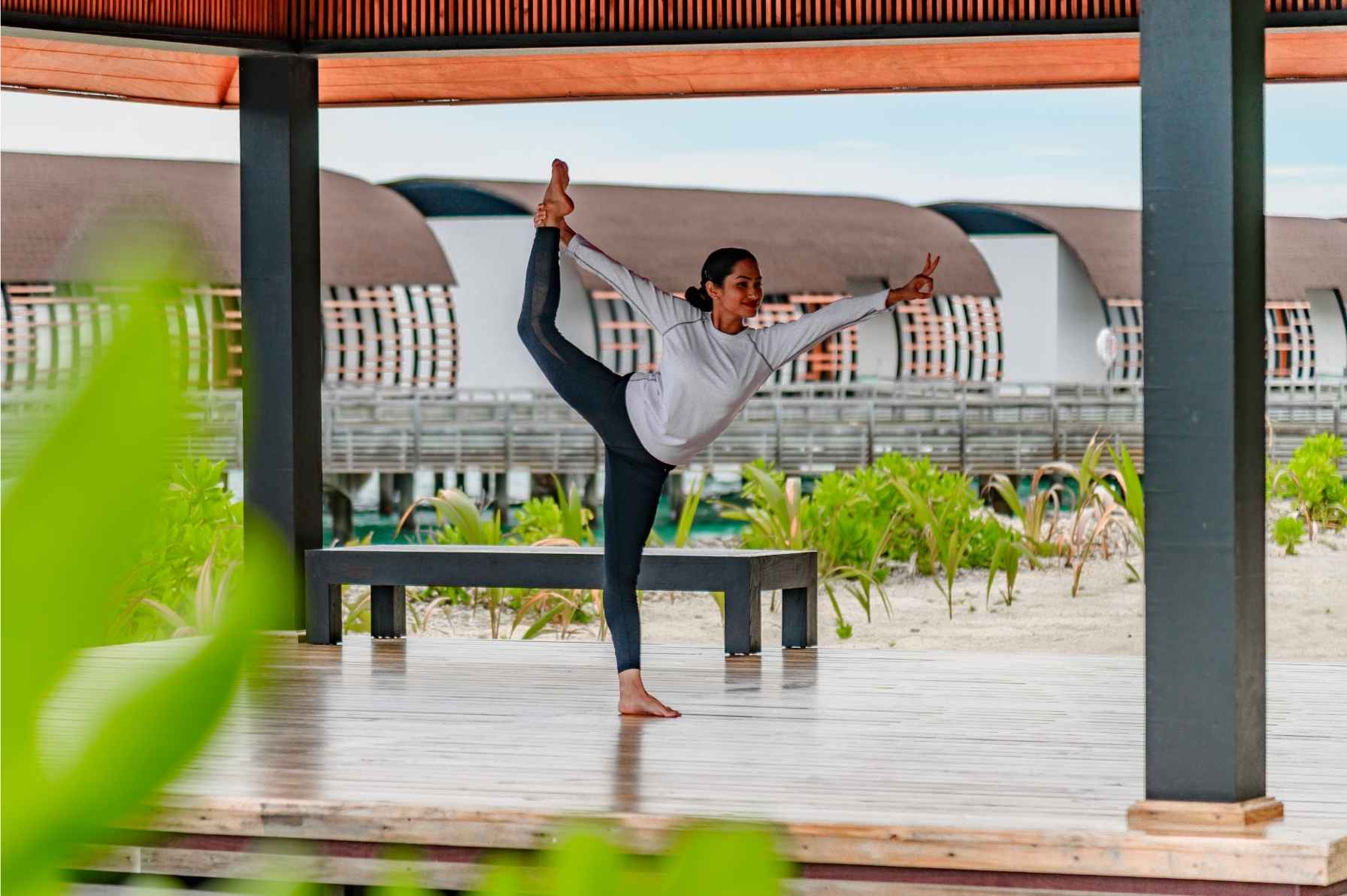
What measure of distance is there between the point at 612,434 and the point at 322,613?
2290 millimetres

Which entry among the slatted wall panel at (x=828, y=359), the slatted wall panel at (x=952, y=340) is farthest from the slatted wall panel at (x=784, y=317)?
the slatted wall panel at (x=952, y=340)

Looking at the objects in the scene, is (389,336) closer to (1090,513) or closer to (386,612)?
(1090,513)

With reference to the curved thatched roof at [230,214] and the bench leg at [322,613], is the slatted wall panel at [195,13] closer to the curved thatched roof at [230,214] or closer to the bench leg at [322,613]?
the bench leg at [322,613]

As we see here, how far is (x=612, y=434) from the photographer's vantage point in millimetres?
5137

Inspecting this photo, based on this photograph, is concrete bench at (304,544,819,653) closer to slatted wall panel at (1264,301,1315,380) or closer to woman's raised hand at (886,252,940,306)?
woman's raised hand at (886,252,940,306)

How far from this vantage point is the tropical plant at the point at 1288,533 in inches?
593

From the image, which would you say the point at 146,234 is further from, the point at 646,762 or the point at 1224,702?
the point at 646,762

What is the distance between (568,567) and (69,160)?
87.8ft

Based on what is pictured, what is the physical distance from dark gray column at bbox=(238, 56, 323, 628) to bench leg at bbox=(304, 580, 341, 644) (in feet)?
0.65

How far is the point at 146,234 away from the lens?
0.41m

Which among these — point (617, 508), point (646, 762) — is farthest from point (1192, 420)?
point (617, 508)

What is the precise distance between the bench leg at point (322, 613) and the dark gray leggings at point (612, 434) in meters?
2.04

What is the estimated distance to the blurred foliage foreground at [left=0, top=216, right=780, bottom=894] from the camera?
1.32 ft

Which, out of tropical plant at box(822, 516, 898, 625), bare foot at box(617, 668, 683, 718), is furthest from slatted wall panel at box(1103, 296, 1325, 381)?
bare foot at box(617, 668, 683, 718)
